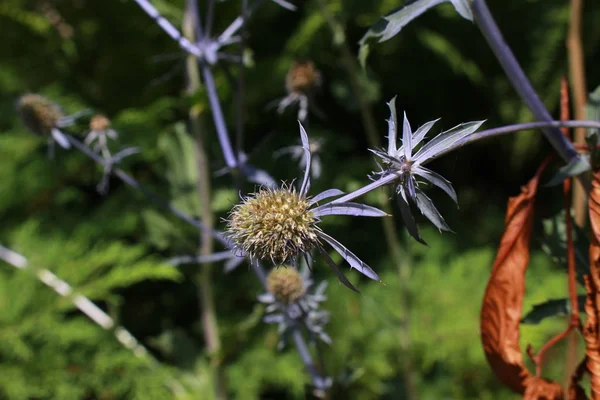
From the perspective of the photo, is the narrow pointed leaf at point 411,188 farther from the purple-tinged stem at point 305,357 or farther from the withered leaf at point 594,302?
the purple-tinged stem at point 305,357

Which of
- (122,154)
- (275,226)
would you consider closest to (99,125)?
(122,154)

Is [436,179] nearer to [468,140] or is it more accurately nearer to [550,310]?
[468,140]

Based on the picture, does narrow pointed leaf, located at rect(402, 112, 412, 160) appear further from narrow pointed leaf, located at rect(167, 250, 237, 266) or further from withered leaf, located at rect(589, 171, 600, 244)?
narrow pointed leaf, located at rect(167, 250, 237, 266)

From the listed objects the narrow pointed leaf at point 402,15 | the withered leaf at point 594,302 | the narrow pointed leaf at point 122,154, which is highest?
the narrow pointed leaf at point 122,154

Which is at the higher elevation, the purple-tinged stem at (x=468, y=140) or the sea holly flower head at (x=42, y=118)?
the sea holly flower head at (x=42, y=118)

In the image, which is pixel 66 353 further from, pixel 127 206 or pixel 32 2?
pixel 32 2

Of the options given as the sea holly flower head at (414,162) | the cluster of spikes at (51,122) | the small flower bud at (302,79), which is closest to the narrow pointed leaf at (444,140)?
the sea holly flower head at (414,162)

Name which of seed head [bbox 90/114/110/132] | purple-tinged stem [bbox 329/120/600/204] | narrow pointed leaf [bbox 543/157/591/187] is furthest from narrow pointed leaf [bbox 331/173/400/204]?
seed head [bbox 90/114/110/132]
